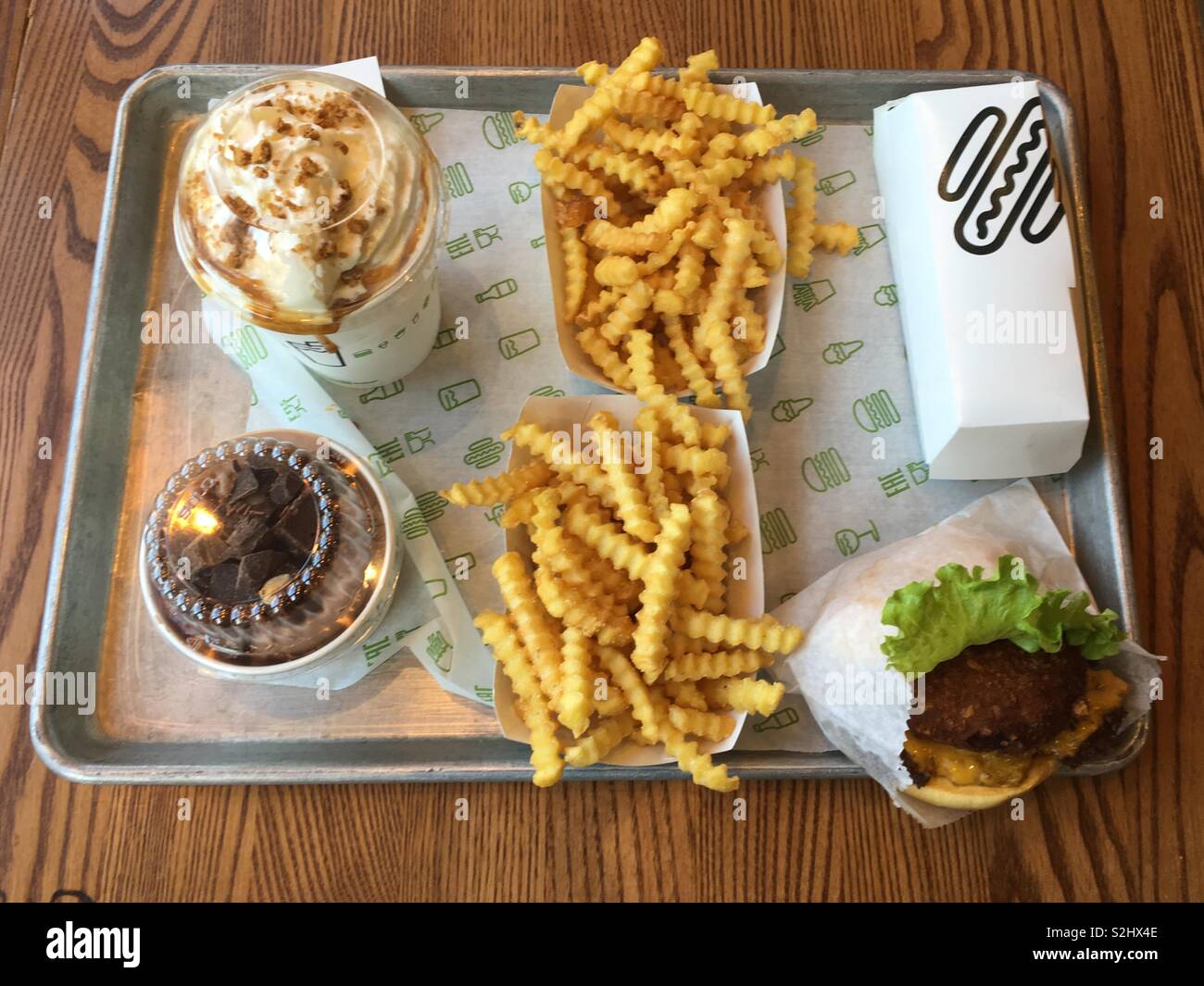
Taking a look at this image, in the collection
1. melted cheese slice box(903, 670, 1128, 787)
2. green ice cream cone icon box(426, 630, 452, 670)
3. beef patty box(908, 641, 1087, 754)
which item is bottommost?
melted cheese slice box(903, 670, 1128, 787)

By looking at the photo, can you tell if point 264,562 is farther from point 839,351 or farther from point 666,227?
point 839,351

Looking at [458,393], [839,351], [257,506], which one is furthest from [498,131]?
[257,506]

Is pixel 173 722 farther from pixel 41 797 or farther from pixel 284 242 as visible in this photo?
pixel 284 242

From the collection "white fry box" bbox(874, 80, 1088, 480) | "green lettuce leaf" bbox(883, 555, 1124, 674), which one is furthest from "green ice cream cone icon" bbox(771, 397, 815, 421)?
"green lettuce leaf" bbox(883, 555, 1124, 674)

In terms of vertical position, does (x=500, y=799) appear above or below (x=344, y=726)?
below

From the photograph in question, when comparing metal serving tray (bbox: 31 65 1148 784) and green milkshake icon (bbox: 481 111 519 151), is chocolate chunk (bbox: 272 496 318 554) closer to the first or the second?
metal serving tray (bbox: 31 65 1148 784)

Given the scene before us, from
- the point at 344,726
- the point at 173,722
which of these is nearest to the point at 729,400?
the point at 344,726
